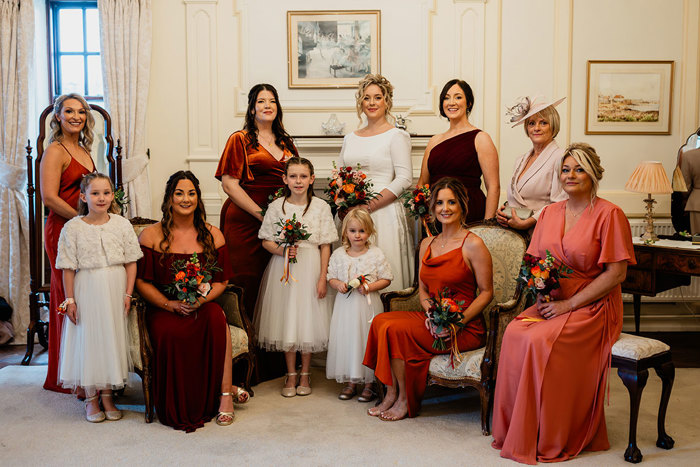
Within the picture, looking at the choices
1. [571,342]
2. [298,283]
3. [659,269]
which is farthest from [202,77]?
[659,269]

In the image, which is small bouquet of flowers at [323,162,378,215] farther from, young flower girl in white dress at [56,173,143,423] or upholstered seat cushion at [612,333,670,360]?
upholstered seat cushion at [612,333,670,360]

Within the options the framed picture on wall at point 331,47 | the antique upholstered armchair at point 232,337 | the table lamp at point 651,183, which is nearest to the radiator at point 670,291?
the table lamp at point 651,183

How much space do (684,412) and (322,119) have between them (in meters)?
3.77

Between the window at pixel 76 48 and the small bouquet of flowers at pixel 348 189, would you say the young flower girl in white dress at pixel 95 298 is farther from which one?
the window at pixel 76 48

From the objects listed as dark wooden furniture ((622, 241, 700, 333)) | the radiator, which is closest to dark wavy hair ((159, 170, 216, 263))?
dark wooden furniture ((622, 241, 700, 333))

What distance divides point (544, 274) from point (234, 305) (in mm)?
2034

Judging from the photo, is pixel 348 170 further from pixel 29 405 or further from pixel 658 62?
pixel 658 62

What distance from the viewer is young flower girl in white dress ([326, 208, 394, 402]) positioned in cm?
403

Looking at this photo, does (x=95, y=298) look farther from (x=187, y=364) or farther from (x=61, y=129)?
(x=61, y=129)

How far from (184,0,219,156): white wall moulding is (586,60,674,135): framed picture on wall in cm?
354

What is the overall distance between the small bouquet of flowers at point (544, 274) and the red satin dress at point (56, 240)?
2.87 m

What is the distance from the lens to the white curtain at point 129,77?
5.70 metres

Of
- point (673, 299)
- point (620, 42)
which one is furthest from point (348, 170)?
point (673, 299)

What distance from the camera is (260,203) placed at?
4641 millimetres
